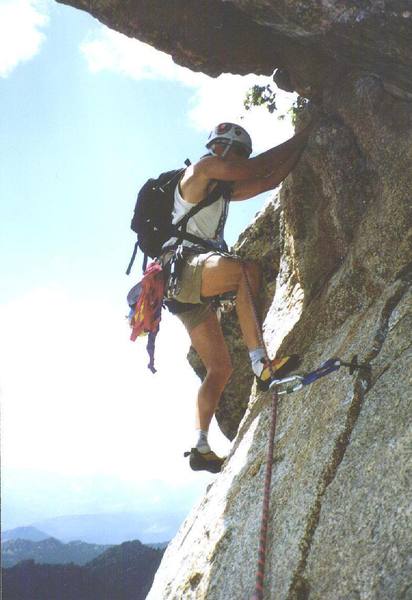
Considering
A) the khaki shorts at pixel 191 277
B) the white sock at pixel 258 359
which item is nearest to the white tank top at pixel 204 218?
the khaki shorts at pixel 191 277

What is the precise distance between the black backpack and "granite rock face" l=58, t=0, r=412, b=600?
6.68 feet

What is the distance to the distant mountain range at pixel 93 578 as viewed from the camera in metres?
74.5

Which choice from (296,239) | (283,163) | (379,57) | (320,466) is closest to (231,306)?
(296,239)

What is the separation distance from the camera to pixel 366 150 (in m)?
6.95

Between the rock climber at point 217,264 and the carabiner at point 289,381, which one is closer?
the carabiner at point 289,381

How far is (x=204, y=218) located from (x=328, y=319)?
2356 millimetres

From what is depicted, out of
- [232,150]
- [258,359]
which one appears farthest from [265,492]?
[232,150]

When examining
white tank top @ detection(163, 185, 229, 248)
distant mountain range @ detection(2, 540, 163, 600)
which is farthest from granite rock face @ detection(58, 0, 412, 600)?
distant mountain range @ detection(2, 540, 163, 600)

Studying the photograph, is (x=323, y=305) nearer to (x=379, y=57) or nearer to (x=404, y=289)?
(x=404, y=289)

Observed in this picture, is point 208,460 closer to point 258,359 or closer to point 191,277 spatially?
point 258,359

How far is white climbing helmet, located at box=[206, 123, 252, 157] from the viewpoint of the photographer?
24.9ft

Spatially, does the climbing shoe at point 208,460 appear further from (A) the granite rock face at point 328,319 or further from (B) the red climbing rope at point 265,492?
(B) the red climbing rope at point 265,492

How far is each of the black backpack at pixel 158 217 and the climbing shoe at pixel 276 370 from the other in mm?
2091

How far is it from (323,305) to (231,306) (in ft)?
15.3
